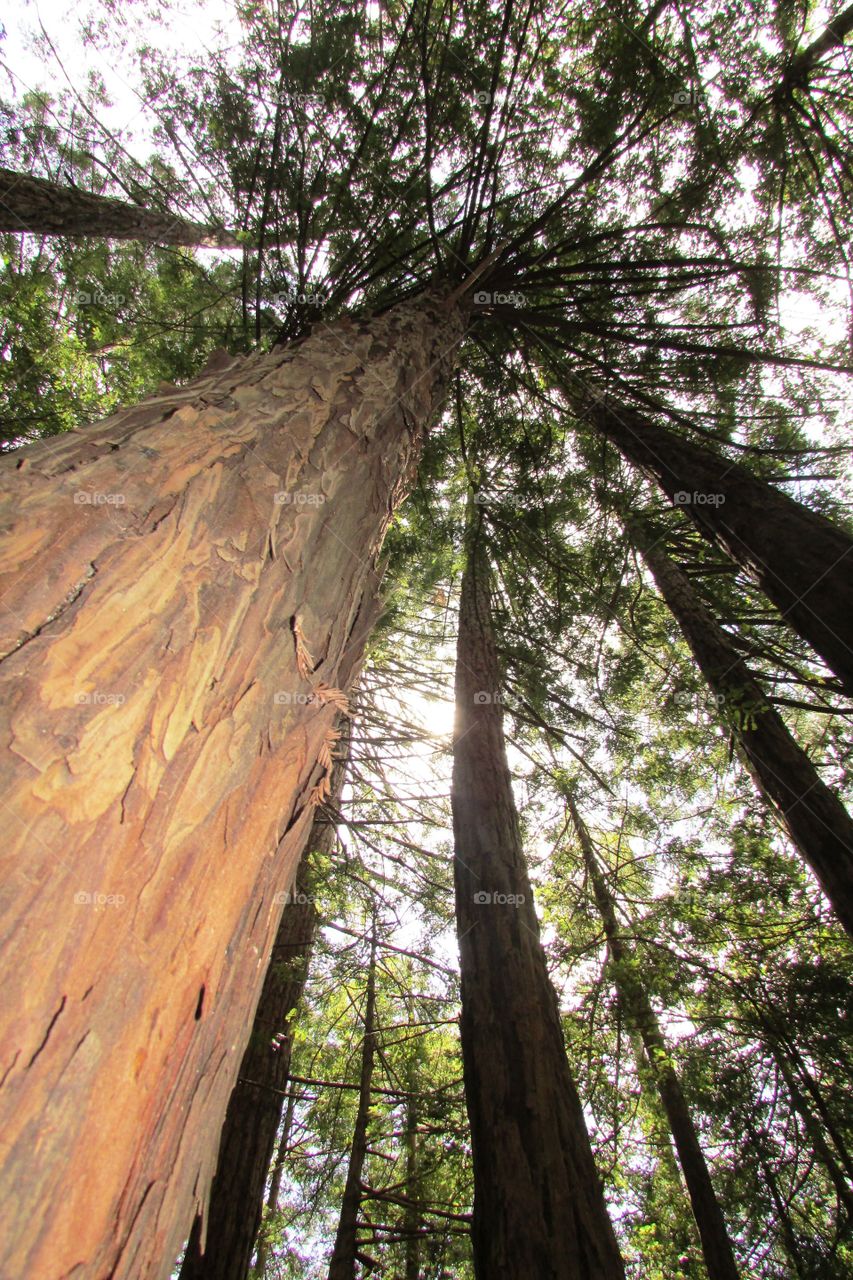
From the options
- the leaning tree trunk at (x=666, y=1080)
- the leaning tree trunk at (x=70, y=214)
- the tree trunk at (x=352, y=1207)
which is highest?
the leaning tree trunk at (x=70, y=214)

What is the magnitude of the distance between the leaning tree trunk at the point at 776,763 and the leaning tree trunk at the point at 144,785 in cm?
308

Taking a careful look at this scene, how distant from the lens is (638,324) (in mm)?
4113

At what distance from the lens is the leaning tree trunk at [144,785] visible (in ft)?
1.54

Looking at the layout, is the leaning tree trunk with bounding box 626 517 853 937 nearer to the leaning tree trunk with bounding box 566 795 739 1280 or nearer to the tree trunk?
the leaning tree trunk with bounding box 566 795 739 1280

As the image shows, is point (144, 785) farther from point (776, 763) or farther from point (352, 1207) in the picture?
point (776, 763)

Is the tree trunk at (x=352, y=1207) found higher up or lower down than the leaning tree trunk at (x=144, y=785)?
higher up

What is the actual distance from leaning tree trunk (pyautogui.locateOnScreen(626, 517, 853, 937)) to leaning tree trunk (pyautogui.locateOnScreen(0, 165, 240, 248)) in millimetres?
5633

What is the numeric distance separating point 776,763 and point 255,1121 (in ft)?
14.8

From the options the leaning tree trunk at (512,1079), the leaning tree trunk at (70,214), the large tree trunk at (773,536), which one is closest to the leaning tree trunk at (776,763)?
the large tree trunk at (773,536)

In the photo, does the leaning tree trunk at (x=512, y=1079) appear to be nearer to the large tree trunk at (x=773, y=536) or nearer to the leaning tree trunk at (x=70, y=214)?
the large tree trunk at (x=773, y=536)

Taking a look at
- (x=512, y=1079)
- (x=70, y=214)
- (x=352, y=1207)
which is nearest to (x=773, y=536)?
(x=512, y=1079)

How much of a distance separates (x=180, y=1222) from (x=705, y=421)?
5856mm

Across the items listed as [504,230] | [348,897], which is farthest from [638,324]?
[348,897]

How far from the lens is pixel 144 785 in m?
0.64
